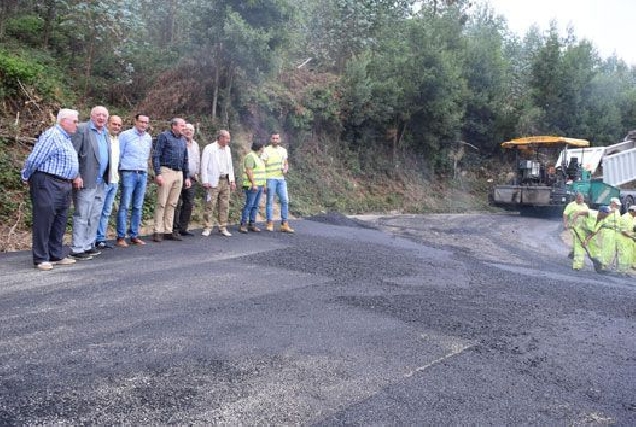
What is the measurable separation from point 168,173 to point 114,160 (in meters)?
0.93

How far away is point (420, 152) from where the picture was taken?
926 inches

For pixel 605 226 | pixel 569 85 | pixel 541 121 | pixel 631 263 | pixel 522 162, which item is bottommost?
pixel 631 263

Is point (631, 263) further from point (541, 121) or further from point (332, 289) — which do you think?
point (541, 121)

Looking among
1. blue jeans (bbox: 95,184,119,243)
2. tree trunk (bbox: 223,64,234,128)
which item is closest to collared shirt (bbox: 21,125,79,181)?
blue jeans (bbox: 95,184,119,243)

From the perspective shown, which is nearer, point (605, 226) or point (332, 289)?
point (332, 289)

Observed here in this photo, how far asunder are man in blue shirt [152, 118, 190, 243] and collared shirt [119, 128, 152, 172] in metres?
0.27

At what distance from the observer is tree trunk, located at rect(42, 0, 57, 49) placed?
40.3ft

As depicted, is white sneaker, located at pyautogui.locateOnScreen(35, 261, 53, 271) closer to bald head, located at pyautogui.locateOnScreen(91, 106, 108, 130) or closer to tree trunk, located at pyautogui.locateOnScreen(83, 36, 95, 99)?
bald head, located at pyautogui.locateOnScreen(91, 106, 108, 130)

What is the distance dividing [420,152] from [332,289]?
18786mm

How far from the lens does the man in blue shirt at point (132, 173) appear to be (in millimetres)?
7238

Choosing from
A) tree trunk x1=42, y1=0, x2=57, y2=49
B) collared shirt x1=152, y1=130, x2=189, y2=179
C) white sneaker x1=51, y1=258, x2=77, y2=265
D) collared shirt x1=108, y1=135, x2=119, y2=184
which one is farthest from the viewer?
tree trunk x1=42, y1=0, x2=57, y2=49

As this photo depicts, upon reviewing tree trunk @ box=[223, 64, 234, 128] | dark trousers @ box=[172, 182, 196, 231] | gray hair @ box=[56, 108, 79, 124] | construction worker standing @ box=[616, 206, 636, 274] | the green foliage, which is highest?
the green foliage

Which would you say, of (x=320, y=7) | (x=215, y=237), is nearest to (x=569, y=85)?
(x=320, y=7)

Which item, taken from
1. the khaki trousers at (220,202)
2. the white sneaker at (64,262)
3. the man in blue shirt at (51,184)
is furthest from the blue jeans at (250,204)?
the white sneaker at (64,262)
